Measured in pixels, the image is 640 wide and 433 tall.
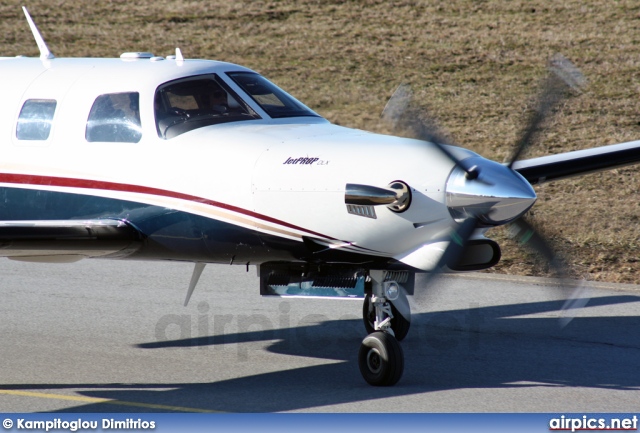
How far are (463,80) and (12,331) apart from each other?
53.1ft

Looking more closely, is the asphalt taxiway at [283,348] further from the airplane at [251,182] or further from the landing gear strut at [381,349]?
the airplane at [251,182]

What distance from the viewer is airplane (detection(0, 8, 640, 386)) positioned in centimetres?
701

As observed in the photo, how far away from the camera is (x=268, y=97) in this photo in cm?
865

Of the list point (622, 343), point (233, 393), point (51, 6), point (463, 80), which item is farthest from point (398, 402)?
point (51, 6)

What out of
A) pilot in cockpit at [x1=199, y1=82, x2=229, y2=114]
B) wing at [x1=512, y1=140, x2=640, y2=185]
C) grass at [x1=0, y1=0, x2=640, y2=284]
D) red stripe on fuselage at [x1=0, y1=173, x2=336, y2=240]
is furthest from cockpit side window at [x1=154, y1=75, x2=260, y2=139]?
grass at [x1=0, y1=0, x2=640, y2=284]

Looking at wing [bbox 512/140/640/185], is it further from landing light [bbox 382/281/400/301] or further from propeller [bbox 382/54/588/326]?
landing light [bbox 382/281/400/301]

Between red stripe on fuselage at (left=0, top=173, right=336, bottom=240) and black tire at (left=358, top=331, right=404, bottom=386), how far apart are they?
1020 millimetres

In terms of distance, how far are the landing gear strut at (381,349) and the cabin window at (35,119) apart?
3300mm

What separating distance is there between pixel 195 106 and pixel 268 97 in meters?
0.68

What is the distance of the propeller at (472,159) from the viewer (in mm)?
6914

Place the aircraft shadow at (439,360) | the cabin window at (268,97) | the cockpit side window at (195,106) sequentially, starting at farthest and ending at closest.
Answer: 1. the cabin window at (268,97)
2. the cockpit side window at (195,106)
3. the aircraft shadow at (439,360)

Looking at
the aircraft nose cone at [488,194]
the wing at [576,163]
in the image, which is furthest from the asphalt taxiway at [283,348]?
the wing at [576,163]

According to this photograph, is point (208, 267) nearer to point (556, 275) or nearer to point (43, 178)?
point (43, 178)

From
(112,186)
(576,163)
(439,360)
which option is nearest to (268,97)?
(112,186)
